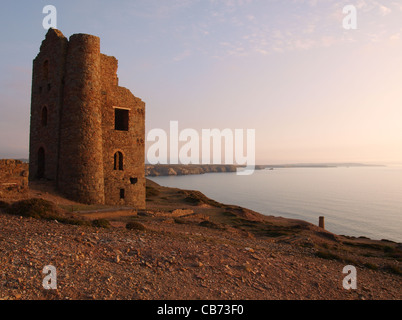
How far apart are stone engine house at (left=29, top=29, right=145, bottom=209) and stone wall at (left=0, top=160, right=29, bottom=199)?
15.7ft

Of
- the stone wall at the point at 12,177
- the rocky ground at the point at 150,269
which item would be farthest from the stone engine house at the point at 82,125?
the rocky ground at the point at 150,269

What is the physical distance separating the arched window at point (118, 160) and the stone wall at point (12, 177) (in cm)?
801

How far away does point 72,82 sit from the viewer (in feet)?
63.5

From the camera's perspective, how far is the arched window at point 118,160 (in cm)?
2188

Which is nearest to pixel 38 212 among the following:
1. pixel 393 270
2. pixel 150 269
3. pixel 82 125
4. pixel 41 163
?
pixel 150 269

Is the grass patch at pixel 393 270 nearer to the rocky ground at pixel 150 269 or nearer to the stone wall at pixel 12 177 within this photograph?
the rocky ground at pixel 150 269

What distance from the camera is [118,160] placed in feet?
72.0

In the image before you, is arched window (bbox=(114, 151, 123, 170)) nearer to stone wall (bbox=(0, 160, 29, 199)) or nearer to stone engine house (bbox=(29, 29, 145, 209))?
stone engine house (bbox=(29, 29, 145, 209))

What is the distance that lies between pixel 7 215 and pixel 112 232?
3802 mm

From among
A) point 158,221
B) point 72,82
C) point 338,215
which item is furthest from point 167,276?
point 338,215
